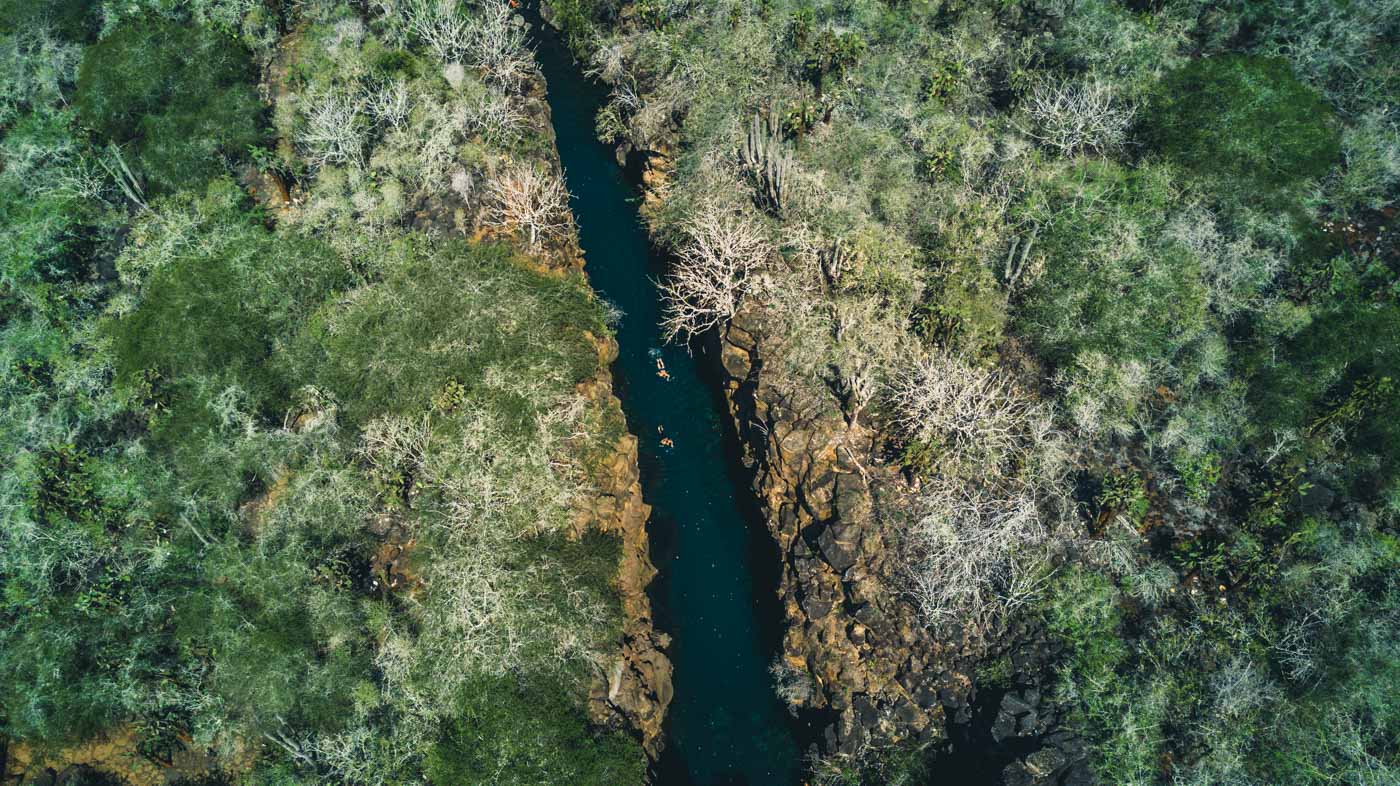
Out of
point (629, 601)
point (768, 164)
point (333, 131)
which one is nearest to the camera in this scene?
point (629, 601)

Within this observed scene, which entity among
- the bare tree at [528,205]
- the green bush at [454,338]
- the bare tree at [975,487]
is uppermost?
the bare tree at [528,205]

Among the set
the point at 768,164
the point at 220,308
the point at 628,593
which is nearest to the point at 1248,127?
the point at 768,164

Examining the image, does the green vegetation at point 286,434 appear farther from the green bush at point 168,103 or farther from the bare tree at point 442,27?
the bare tree at point 442,27

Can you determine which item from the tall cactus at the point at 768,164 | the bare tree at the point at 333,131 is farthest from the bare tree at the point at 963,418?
the bare tree at the point at 333,131

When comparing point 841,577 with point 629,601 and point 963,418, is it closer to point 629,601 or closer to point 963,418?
point 963,418

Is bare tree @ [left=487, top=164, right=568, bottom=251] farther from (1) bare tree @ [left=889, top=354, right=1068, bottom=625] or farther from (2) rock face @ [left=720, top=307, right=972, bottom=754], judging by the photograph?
(1) bare tree @ [left=889, top=354, right=1068, bottom=625]

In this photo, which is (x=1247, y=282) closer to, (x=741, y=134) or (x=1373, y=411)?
(x=1373, y=411)
